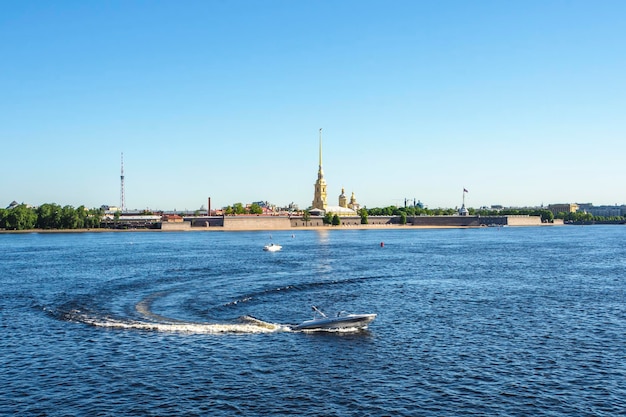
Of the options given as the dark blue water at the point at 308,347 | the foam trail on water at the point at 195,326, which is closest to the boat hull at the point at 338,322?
the dark blue water at the point at 308,347

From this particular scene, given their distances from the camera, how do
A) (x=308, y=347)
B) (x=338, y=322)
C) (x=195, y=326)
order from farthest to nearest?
(x=195, y=326)
(x=338, y=322)
(x=308, y=347)

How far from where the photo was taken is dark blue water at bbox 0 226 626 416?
89.2 ft

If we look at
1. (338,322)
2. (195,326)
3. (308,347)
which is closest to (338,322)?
(338,322)

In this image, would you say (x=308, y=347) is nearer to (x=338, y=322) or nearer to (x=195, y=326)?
(x=338, y=322)

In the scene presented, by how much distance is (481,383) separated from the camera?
29.6 metres

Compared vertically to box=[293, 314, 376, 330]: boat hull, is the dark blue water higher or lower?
lower

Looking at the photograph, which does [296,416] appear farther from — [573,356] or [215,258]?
[215,258]

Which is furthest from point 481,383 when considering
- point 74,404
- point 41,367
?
point 41,367

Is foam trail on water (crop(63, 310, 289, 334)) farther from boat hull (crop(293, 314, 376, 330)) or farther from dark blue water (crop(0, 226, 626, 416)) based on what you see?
boat hull (crop(293, 314, 376, 330))

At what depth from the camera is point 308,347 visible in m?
36.9

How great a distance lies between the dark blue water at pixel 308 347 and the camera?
89.2ft

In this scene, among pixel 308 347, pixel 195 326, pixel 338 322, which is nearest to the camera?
pixel 308 347

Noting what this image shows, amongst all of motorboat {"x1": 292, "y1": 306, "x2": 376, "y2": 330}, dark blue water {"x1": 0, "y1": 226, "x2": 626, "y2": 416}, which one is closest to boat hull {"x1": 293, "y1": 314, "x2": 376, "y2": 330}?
motorboat {"x1": 292, "y1": 306, "x2": 376, "y2": 330}

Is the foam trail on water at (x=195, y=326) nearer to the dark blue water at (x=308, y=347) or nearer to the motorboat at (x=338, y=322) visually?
the dark blue water at (x=308, y=347)
